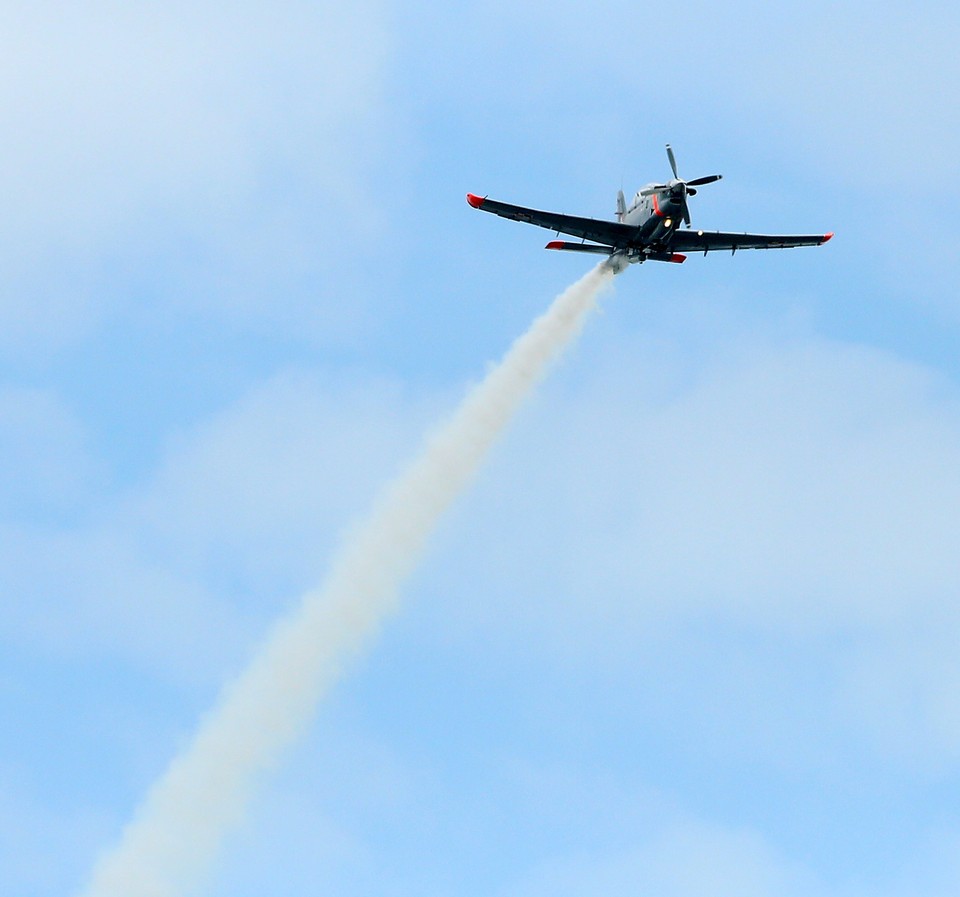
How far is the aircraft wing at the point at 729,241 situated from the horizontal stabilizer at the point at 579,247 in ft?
13.6

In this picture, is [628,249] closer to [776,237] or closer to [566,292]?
[566,292]

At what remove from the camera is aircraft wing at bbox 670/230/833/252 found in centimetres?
13388

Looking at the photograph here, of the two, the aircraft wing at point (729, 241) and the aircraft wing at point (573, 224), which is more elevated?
the aircraft wing at point (729, 241)

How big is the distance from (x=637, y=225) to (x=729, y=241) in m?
10.4

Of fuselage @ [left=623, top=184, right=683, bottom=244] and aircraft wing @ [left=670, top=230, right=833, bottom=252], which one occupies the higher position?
aircraft wing @ [left=670, top=230, right=833, bottom=252]

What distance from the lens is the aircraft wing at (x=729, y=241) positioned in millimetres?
133875

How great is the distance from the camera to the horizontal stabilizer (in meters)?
129

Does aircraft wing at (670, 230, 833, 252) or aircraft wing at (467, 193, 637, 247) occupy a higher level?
aircraft wing at (670, 230, 833, 252)

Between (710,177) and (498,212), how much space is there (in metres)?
13.0

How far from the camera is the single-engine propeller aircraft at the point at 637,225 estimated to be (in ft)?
413

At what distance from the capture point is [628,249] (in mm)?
130500

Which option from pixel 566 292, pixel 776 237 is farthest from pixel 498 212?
pixel 776 237

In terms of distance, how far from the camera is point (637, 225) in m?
129

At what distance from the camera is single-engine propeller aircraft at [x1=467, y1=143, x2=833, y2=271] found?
413 feet
